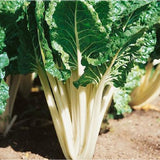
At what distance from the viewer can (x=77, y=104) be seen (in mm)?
3148

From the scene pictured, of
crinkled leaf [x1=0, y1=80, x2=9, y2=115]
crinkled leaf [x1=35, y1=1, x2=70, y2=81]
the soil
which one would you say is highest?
crinkled leaf [x1=35, y1=1, x2=70, y2=81]

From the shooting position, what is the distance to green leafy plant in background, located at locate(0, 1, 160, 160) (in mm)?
2738

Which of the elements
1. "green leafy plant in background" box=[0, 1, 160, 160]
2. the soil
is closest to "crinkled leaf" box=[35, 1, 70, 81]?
"green leafy plant in background" box=[0, 1, 160, 160]

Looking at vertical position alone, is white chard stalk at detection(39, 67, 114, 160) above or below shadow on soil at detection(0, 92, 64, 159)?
above

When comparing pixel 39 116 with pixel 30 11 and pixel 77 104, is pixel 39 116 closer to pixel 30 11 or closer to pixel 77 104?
pixel 77 104

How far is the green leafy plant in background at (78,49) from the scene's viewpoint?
274 centimetres

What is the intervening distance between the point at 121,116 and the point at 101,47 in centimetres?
186

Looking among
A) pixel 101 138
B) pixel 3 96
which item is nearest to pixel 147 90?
pixel 101 138

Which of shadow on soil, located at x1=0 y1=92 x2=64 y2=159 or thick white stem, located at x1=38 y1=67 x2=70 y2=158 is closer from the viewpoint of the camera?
thick white stem, located at x1=38 y1=67 x2=70 y2=158

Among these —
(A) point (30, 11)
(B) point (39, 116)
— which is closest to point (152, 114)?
(B) point (39, 116)

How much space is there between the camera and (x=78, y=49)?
9.52 ft

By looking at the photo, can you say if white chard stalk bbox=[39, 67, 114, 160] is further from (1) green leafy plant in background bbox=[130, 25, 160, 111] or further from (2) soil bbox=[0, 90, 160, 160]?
(1) green leafy plant in background bbox=[130, 25, 160, 111]

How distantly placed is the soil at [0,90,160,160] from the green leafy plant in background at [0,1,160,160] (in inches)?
14.7

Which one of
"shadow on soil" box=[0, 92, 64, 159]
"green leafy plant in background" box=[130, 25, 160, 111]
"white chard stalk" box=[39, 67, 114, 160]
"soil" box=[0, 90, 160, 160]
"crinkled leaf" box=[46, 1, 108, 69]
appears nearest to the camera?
"crinkled leaf" box=[46, 1, 108, 69]
